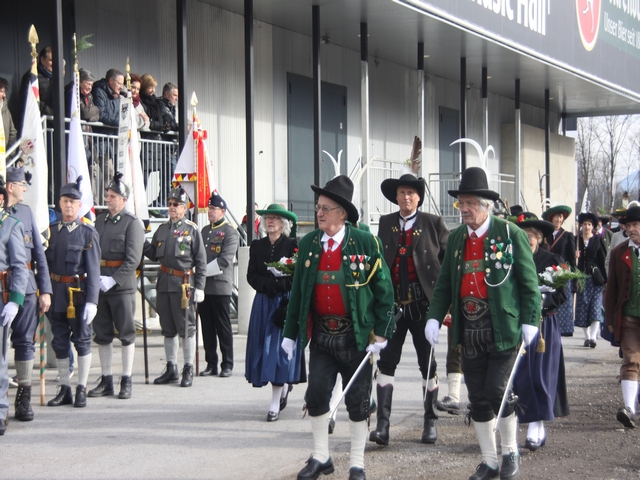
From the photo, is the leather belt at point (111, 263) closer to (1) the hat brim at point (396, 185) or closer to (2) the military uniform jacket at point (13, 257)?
(2) the military uniform jacket at point (13, 257)

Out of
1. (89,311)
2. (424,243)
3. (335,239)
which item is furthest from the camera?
(89,311)

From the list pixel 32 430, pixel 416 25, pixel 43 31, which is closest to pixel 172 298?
pixel 32 430

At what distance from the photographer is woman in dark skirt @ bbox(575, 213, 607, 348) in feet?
42.1

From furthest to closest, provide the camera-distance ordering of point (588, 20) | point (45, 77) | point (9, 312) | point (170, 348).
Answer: point (588, 20) < point (45, 77) < point (170, 348) < point (9, 312)

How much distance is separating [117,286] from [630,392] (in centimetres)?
495

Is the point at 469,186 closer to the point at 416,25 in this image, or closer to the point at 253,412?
the point at 253,412

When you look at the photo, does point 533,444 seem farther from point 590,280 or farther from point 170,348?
point 590,280

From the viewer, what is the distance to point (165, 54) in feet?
54.9

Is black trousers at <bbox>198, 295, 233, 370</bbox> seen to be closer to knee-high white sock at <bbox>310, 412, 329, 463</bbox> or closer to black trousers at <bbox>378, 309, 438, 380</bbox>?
black trousers at <bbox>378, 309, 438, 380</bbox>

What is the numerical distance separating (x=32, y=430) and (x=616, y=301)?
17.4ft

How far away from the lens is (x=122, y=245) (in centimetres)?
887

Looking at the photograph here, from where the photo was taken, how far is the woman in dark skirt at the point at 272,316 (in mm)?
7758

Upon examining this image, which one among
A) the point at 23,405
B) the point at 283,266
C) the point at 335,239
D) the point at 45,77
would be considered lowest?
the point at 23,405

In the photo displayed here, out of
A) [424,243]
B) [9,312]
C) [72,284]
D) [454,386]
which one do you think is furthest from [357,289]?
[72,284]
